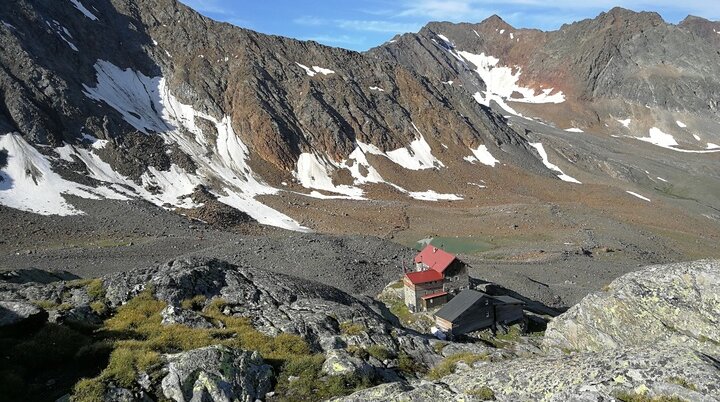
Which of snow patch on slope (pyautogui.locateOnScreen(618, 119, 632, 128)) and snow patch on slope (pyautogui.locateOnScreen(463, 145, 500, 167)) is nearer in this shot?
snow patch on slope (pyautogui.locateOnScreen(463, 145, 500, 167))

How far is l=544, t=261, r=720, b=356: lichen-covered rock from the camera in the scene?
14758mm

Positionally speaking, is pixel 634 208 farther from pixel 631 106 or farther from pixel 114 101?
pixel 631 106

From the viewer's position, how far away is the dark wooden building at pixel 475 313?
3275 cm

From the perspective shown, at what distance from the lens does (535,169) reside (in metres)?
120

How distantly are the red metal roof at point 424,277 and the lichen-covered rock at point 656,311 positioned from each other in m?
19.4

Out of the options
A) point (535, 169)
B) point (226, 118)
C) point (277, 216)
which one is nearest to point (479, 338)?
point (277, 216)

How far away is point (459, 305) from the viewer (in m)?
33.8

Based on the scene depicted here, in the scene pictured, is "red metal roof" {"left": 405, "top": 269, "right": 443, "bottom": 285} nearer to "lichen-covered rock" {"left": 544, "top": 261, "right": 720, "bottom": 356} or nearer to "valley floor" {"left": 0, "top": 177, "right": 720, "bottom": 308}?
"valley floor" {"left": 0, "top": 177, "right": 720, "bottom": 308}

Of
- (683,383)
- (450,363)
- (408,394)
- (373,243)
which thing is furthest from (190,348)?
(373,243)

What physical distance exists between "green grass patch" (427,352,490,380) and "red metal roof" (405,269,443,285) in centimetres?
2080

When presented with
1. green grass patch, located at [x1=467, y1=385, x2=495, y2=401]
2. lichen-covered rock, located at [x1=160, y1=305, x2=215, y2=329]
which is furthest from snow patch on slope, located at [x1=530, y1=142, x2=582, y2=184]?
green grass patch, located at [x1=467, y1=385, x2=495, y2=401]

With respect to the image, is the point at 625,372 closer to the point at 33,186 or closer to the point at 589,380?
the point at 589,380

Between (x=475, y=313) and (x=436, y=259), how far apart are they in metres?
9.31

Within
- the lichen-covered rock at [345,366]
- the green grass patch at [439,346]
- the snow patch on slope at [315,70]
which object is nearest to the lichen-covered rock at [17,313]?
the lichen-covered rock at [345,366]
